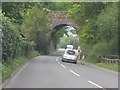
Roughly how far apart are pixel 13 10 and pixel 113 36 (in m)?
10.4

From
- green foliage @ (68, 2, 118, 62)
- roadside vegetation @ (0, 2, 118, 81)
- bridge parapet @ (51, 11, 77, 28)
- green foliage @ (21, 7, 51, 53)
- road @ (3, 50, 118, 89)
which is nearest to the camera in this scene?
road @ (3, 50, 118, 89)

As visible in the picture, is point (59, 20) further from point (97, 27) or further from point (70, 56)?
point (97, 27)


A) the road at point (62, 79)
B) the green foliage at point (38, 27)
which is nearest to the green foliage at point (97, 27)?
the road at point (62, 79)

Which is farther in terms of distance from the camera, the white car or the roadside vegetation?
the white car

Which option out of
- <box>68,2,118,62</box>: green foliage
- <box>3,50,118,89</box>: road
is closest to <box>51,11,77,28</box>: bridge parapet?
<box>68,2,118,62</box>: green foliage

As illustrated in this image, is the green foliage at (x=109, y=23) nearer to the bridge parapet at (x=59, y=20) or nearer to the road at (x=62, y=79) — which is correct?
the road at (x=62, y=79)

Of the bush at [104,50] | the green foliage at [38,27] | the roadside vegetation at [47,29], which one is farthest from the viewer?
the green foliage at [38,27]

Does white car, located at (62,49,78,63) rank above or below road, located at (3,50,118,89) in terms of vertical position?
below

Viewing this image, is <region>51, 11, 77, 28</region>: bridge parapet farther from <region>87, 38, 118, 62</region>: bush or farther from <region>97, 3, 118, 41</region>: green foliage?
<region>97, 3, 118, 41</region>: green foliage

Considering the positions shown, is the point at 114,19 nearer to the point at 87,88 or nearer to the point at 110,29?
the point at 110,29

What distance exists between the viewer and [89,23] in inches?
1800

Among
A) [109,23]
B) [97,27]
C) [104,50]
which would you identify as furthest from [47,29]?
[109,23]

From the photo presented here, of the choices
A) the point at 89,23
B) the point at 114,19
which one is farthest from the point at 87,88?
the point at 89,23

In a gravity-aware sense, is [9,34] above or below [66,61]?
above
